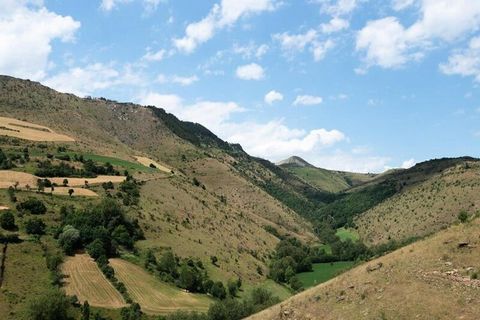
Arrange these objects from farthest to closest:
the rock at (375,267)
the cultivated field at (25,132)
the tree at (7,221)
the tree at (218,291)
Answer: the cultivated field at (25,132)
the tree at (218,291)
the tree at (7,221)
the rock at (375,267)

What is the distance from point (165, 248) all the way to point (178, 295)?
22738 mm

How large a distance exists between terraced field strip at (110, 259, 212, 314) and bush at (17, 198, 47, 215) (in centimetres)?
2188

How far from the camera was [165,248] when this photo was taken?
12656 centimetres

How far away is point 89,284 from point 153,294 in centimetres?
1388

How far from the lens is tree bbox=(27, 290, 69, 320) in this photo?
250 ft

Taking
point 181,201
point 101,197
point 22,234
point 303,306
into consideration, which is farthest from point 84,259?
point 303,306

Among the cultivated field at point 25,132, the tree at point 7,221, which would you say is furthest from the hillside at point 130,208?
the tree at point 7,221

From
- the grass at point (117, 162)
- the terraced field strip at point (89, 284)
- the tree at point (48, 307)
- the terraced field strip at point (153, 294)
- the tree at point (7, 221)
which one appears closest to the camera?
the tree at point (48, 307)

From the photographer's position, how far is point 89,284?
312ft

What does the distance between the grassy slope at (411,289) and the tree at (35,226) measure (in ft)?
255

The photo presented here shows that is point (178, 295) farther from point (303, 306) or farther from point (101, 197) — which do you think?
point (303, 306)

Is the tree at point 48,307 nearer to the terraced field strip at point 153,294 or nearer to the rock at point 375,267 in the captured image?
the terraced field strip at point 153,294

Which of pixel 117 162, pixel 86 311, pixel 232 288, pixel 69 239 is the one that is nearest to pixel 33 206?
pixel 69 239

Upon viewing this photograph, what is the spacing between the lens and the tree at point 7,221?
100875mm
